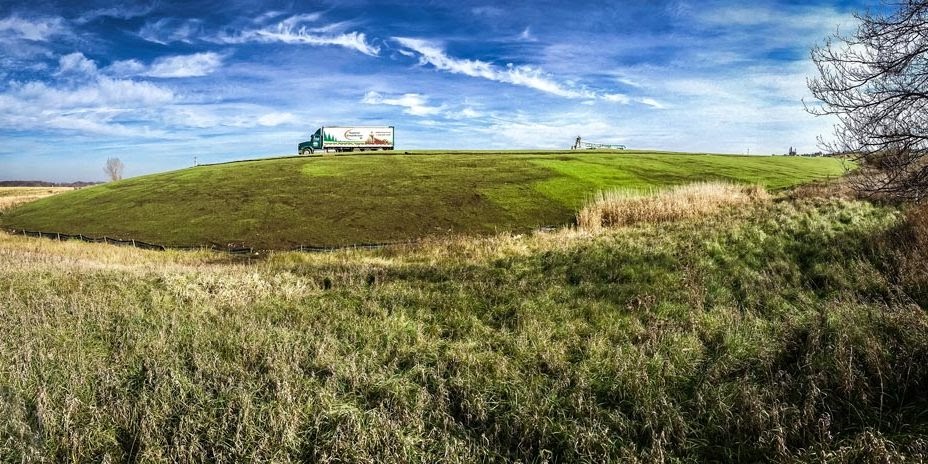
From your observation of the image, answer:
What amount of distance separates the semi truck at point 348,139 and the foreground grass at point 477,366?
2365 inches

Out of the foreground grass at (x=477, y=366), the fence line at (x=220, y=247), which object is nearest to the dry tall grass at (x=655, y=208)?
the fence line at (x=220, y=247)

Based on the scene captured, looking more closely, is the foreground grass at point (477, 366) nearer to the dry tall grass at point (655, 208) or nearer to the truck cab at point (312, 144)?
the dry tall grass at point (655, 208)

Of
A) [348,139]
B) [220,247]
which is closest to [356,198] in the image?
[220,247]

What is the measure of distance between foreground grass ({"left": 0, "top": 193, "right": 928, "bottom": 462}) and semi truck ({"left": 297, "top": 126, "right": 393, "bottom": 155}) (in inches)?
2365

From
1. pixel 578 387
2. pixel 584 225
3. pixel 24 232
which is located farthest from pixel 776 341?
pixel 24 232

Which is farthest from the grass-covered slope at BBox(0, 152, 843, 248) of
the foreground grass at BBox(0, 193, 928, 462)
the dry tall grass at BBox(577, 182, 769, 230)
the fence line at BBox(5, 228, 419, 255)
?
the foreground grass at BBox(0, 193, 928, 462)

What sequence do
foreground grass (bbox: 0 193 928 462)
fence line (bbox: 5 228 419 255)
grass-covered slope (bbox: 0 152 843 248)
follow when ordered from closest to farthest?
foreground grass (bbox: 0 193 928 462) < fence line (bbox: 5 228 419 255) < grass-covered slope (bbox: 0 152 843 248)

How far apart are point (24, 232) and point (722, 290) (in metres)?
42.8

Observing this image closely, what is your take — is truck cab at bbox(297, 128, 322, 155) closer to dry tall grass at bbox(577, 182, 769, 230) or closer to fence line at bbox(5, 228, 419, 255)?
fence line at bbox(5, 228, 419, 255)

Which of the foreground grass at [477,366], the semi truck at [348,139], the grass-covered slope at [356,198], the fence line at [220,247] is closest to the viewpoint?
the foreground grass at [477,366]

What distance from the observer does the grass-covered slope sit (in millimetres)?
29000

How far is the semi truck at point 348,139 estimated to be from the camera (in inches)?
2822

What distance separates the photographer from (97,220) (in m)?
34.9

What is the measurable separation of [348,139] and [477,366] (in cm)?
6850
